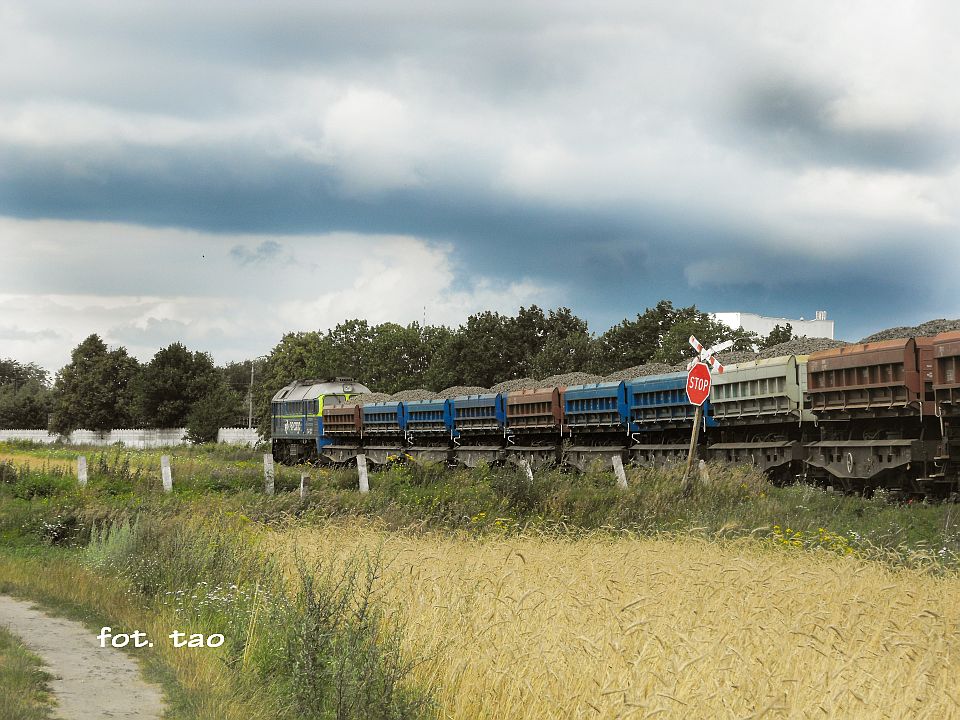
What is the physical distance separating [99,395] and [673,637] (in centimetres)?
10526

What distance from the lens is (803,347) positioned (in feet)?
94.3

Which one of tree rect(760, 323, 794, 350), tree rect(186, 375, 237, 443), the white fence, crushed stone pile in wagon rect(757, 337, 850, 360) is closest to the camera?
crushed stone pile in wagon rect(757, 337, 850, 360)

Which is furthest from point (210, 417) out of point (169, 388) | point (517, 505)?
point (517, 505)

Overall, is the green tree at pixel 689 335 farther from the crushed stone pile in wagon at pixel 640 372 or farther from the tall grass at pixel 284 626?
the tall grass at pixel 284 626

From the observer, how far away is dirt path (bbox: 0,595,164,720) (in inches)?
306

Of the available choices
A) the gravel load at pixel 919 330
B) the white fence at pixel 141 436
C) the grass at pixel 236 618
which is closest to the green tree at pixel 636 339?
the white fence at pixel 141 436

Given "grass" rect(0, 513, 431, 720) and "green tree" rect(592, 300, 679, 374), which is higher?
"green tree" rect(592, 300, 679, 374)

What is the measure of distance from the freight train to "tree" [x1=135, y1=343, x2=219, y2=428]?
56820 millimetres

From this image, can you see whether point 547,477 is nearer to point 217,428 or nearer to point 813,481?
point 813,481

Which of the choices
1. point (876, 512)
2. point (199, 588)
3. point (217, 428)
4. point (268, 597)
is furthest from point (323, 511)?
point (217, 428)

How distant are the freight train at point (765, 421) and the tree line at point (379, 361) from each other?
2988 centimetres

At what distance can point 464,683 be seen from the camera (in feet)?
26.5

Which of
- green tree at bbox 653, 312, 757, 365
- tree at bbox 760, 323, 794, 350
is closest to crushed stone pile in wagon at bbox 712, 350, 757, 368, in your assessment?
green tree at bbox 653, 312, 757, 365

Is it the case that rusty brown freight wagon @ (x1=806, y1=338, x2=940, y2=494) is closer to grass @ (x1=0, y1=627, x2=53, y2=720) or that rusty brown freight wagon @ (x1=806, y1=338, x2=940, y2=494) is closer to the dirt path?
the dirt path
